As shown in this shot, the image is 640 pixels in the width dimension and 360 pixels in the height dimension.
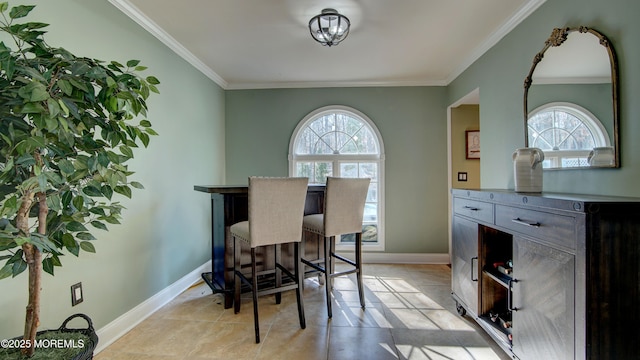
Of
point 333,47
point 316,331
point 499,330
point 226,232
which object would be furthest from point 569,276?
point 333,47

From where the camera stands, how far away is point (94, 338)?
1.30 metres

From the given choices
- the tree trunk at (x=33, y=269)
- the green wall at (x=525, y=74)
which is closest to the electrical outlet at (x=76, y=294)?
the tree trunk at (x=33, y=269)

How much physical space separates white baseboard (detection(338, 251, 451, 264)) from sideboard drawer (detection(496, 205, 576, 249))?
2.22m

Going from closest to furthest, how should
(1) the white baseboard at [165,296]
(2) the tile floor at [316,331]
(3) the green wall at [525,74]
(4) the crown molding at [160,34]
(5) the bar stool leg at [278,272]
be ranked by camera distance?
1. (3) the green wall at [525,74]
2. (2) the tile floor at [316,331]
3. (1) the white baseboard at [165,296]
4. (4) the crown molding at [160,34]
5. (5) the bar stool leg at [278,272]

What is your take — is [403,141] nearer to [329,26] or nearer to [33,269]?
[329,26]

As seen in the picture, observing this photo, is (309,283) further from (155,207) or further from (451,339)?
(155,207)

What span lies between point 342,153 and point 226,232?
2049mm

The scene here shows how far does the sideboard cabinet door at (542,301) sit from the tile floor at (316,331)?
0.42m

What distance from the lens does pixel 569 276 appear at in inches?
50.1

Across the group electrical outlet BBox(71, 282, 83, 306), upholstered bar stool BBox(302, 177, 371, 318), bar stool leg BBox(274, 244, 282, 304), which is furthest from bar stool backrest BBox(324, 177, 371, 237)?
electrical outlet BBox(71, 282, 83, 306)

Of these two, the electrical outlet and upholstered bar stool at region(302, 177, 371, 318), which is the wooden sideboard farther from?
the electrical outlet

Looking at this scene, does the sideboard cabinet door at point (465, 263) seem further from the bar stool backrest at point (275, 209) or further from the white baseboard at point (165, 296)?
the white baseboard at point (165, 296)

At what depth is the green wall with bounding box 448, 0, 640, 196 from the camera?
4.78ft

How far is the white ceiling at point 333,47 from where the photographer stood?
2.18 metres
